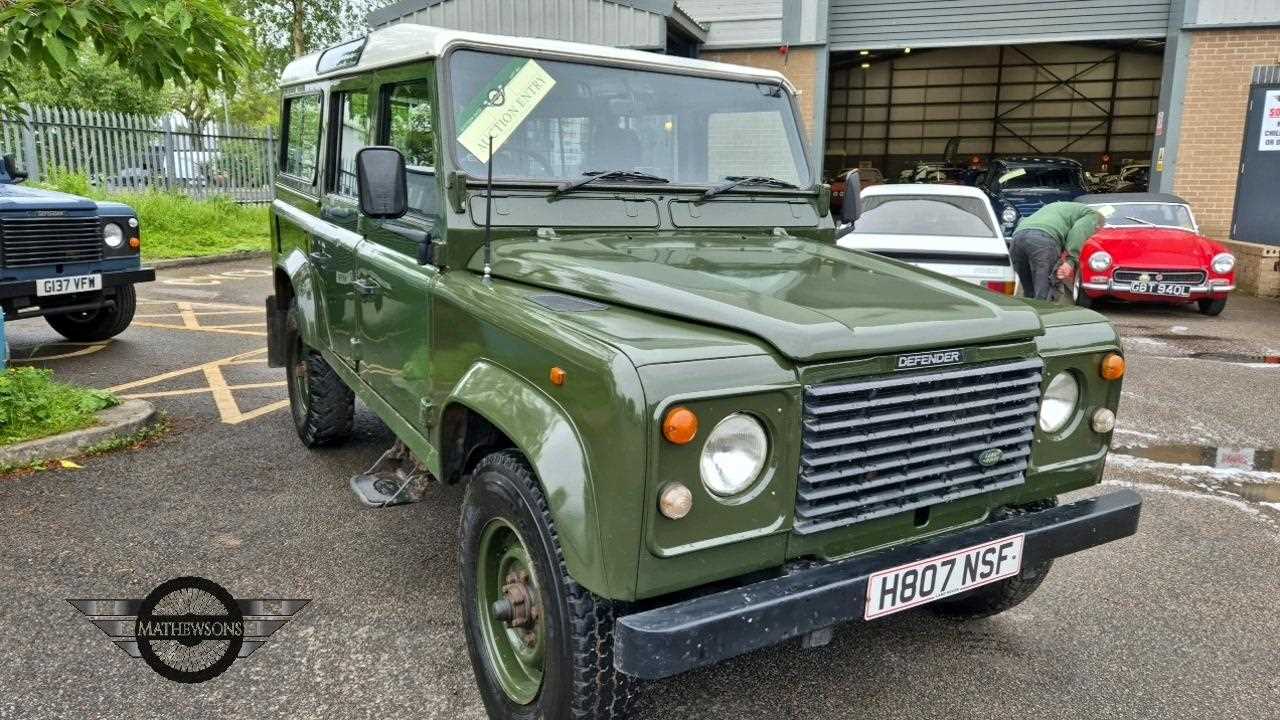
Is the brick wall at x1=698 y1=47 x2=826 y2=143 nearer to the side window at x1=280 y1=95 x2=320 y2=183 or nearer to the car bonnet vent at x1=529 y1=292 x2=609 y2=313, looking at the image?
the side window at x1=280 y1=95 x2=320 y2=183

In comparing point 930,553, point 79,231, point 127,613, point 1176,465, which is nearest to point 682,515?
point 930,553

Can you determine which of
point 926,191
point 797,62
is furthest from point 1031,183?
point 926,191

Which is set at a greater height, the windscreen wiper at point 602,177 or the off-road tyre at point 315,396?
the windscreen wiper at point 602,177

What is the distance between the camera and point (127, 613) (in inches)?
130

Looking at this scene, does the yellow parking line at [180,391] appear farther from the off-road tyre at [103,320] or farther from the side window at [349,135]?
the side window at [349,135]

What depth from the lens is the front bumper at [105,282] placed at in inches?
271

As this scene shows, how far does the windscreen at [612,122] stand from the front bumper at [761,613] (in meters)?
1.72

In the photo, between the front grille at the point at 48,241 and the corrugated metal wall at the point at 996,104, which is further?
the corrugated metal wall at the point at 996,104

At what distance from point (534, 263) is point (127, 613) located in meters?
2.02

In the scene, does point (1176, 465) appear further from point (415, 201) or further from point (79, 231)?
point (79, 231)

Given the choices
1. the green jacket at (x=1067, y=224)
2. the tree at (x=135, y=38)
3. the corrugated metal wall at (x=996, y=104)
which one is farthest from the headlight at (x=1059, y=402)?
the corrugated metal wall at (x=996, y=104)

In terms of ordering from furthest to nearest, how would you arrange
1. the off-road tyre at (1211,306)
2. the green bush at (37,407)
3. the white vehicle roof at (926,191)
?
1. the off-road tyre at (1211,306)
2. the white vehicle roof at (926,191)
3. the green bush at (37,407)

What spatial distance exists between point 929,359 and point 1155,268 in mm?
9696

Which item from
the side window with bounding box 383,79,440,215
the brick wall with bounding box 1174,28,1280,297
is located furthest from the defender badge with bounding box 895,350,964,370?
the brick wall with bounding box 1174,28,1280,297
